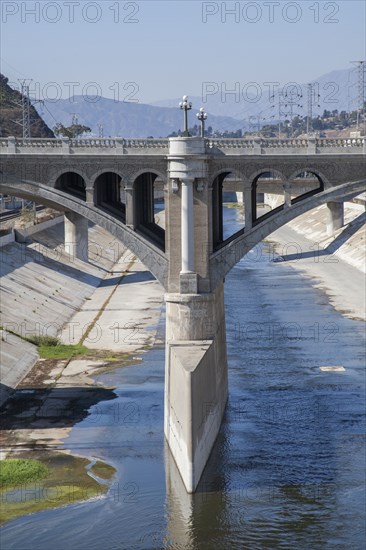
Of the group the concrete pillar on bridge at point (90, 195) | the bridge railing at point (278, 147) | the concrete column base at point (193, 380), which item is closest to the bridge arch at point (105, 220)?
the concrete pillar on bridge at point (90, 195)

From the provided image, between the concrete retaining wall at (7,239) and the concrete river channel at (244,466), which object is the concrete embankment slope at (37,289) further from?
the concrete river channel at (244,466)

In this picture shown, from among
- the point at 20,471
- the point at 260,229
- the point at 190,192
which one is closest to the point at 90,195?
the point at 190,192

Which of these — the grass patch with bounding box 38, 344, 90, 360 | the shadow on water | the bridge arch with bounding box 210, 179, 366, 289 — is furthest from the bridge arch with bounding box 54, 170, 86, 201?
the grass patch with bounding box 38, 344, 90, 360

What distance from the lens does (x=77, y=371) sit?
7981 cm

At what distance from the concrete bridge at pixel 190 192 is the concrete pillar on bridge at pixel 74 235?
62500 millimetres

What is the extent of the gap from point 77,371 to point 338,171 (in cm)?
2506

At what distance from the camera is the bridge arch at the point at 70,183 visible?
68062mm

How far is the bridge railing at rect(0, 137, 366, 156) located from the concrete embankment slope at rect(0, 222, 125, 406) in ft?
52.1

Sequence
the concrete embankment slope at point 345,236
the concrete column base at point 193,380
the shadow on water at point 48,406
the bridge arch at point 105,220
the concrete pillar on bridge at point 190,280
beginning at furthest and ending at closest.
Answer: the concrete embankment slope at point 345,236
the shadow on water at point 48,406
the bridge arch at point 105,220
the concrete pillar on bridge at point 190,280
the concrete column base at point 193,380

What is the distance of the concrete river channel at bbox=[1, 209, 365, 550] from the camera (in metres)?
51.5

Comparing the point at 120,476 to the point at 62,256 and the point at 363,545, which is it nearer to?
the point at 363,545

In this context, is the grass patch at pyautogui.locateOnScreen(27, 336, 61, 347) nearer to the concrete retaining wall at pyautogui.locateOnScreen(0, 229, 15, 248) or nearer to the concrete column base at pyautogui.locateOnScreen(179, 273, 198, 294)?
the concrete column base at pyautogui.locateOnScreen(179, 273, 198, 294)

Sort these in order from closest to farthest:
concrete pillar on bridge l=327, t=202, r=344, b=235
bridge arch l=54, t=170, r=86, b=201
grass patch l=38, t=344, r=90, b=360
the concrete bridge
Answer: the concrete bridge < bridge arch l=54, t=170, r=86, b=201 < grass patch l=38, t=344, r=90, b=360 < concrete pillar on bridge l=327, t=202, r=344, b=235

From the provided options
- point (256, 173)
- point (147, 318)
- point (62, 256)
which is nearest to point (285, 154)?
point (256, 173)
